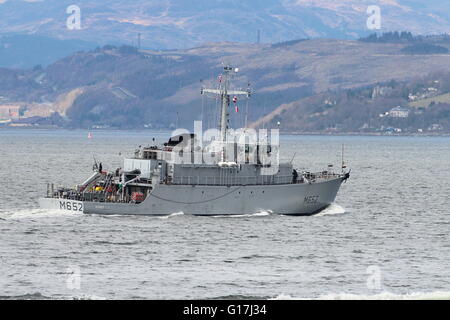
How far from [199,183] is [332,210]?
519 inches

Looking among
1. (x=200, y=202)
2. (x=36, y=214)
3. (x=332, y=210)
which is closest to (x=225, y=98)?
(x=200, y=202)

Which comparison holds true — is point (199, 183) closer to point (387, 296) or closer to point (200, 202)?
point (200, 202)

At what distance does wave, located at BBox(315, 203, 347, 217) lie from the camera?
76.9 metres

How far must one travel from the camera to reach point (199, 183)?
230 feet

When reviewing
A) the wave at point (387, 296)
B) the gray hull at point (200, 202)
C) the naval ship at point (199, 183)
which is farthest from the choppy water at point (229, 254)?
the naval ship at point (199, 183)

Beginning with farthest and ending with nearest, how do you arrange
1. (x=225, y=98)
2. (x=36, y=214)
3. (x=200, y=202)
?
(x=225, y=98) → (x=36, y=214) → (x=200, y=202)

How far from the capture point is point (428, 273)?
50.6 metres

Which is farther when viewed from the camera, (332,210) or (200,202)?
(332,210)

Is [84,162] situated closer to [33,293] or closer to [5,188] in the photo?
[5,188]

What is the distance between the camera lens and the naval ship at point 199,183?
229ft

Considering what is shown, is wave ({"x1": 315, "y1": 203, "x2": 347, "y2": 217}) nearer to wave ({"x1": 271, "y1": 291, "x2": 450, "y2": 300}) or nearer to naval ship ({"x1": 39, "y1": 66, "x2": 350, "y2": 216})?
naval ship ({"x1": 39, "y1": 66, "x2": 350, "y2": 216})

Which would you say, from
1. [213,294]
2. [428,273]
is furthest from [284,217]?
[213,294]
